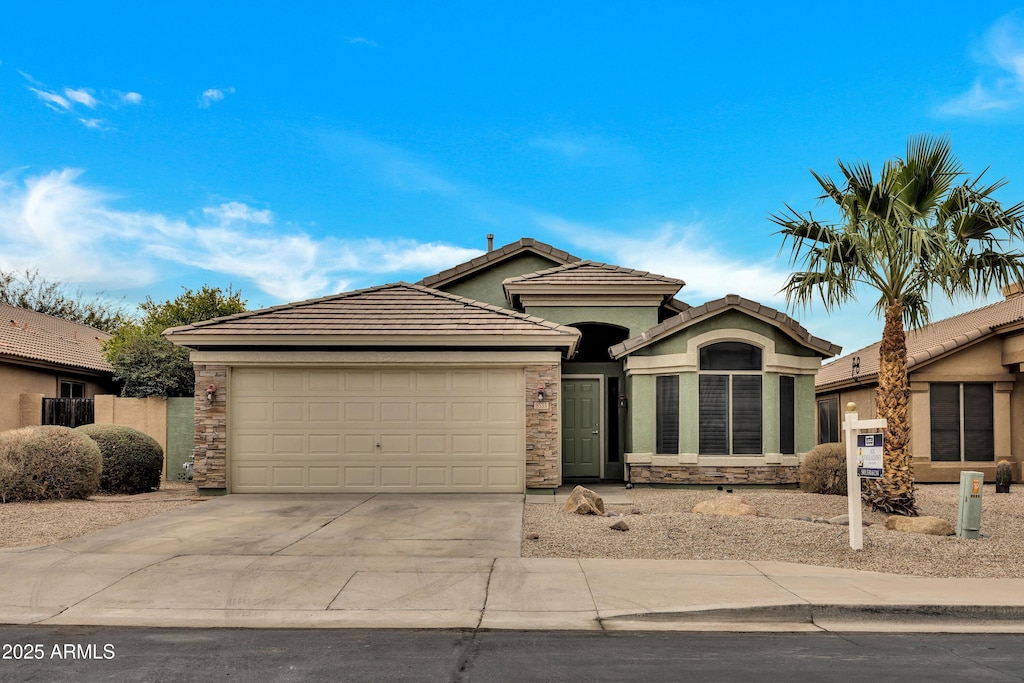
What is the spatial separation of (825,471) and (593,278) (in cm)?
666

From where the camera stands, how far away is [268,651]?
19.9ft

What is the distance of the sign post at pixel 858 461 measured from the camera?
9.77 m

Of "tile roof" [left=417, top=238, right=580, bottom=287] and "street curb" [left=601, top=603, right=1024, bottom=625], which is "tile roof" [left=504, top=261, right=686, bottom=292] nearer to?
"tile roof" [left=417, top=238, right=580, bottom=287]

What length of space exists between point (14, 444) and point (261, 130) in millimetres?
8669

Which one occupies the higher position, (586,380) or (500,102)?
(500,102)

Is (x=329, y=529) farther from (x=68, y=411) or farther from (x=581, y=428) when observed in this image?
(x=68, y=411)

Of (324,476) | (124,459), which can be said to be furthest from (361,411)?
(124,459)

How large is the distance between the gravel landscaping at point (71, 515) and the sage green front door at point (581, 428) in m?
7.59

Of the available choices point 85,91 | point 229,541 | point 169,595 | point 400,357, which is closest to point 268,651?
point 169,595

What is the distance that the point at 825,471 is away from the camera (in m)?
15.3

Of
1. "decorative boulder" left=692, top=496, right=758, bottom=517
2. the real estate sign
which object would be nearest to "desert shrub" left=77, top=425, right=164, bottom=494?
"decorative boulder" left=692, top=496, right=758, bottom=517

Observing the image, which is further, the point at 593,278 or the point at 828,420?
the point at 828,420

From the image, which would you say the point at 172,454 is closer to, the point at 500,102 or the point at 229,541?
the point at 229,541

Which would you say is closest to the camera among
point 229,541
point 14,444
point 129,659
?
point 129,659
